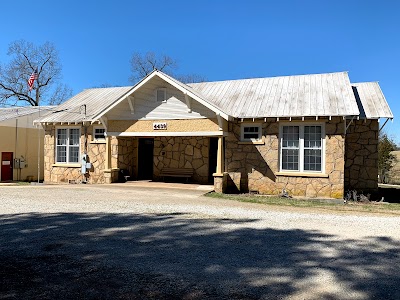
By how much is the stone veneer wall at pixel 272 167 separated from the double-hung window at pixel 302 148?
307 millimetres

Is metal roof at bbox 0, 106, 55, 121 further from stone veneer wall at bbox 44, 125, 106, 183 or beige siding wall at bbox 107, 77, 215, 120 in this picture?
beige siding wall at bbox 107, 77, 215, 120

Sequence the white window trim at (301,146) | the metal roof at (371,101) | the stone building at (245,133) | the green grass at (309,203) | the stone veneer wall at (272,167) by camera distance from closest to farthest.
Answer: the green grass at (309,203)
the stone veneer wall at (272,167)
the white window trim at (301,146)
the stone building at (245,133)
the metal roof at (371,101)

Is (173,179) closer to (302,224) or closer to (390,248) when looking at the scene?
(302,224)

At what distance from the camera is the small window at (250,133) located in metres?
15.2

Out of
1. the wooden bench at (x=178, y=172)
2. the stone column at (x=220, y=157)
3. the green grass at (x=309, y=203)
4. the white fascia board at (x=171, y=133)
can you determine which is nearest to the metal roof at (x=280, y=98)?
the white fascia board at (x=171, y=133)

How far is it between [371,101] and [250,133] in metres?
5.94

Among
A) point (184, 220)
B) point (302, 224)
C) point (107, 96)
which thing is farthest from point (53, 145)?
point (302, 224)

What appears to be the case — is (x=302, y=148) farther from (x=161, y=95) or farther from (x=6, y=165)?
(x=6, y=165)

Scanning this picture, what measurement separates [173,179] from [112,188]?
406cm

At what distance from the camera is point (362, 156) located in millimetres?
15211

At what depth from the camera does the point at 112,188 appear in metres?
15.4

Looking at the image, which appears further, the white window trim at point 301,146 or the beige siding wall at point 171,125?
the beige siding wall at point 171,125

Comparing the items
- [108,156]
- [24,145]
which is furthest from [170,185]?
[24,145]

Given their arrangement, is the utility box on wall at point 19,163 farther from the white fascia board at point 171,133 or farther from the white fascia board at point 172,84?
the white fascia board at point 171,133
